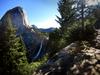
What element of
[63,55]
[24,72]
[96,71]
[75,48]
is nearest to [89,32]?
[75,48]

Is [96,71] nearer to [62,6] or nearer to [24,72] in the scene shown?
[24,72]

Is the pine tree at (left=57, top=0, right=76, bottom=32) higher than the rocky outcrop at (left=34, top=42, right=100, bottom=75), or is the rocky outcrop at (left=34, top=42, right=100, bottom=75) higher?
the pine tree at (left=57, top=0, right=76, bottom=32)

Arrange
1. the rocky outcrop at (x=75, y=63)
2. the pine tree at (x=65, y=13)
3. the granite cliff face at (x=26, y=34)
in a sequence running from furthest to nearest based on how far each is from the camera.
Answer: the granite cliff face at (x=26, y=34)
the pine tree at (x=65, y=13)
the rocky outcrop at (x=75, y=63)

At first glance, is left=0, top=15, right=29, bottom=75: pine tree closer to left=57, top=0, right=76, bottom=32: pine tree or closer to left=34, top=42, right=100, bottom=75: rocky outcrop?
left=34, top=42, right=100, bottom=75: rocky outcrop

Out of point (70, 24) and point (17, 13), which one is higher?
point (17, 13)

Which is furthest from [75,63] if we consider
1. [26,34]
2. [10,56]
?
[26,34]

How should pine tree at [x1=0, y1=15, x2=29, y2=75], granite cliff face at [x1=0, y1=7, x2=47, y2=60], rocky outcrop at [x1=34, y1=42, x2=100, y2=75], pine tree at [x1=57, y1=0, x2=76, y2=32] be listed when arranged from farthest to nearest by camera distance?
granite cliff face at [x1=0, y1=7, x2=47, y2=60] → pine tree at [x1=57, y1=0, x2=76, y2=32] → pine tree at [x1=0, y1=15, x2=29, y2=75] → rocky outcrop at [x1=34, y1=42, x2=100, y2=75]

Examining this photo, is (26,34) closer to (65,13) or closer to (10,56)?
(65,13)

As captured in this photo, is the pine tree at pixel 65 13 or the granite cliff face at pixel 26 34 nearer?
the pine tree at pixel 65 13

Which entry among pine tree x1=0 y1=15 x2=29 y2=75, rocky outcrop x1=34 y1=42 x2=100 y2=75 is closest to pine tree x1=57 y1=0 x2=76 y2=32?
pine tree x1=0 y1=15 x2=29 y2=75

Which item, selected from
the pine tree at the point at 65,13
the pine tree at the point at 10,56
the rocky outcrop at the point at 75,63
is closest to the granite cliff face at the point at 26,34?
the pine tree at the point at 65,13

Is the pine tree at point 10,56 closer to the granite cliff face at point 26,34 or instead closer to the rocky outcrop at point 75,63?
the rocky outcrop at point 75,63
